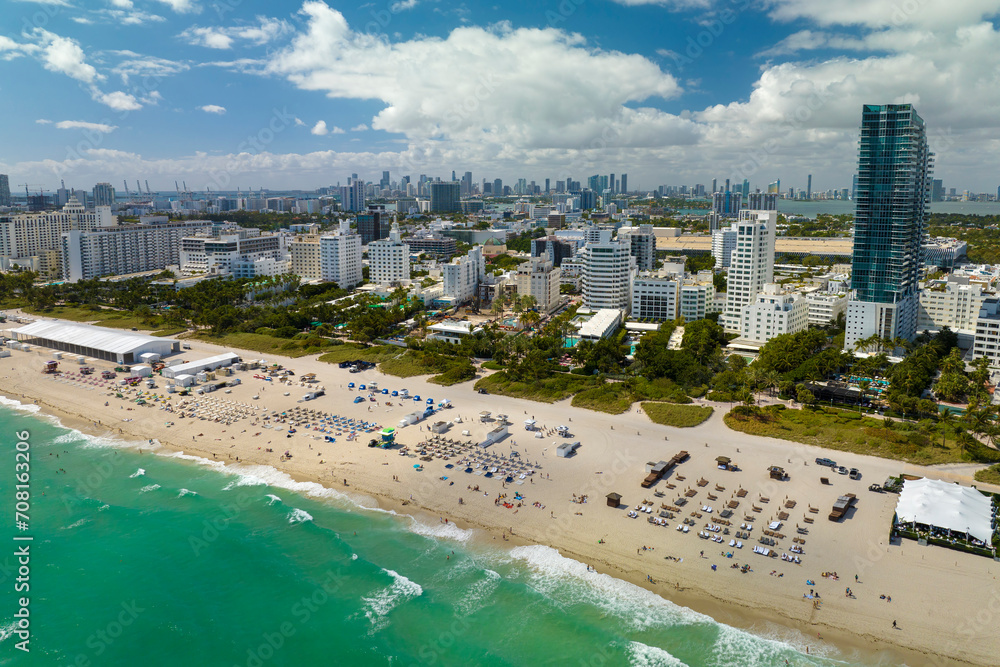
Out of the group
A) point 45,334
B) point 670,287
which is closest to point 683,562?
point 670,287

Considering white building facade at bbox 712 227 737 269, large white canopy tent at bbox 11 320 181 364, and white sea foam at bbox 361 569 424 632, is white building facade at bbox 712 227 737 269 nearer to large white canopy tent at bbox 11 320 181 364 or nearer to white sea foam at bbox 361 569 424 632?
large white canopy tent at bbox 11 320 181 364

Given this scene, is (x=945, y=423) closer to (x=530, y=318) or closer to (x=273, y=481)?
(x=530, y=318)

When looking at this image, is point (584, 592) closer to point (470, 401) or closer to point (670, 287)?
point (470, 401)

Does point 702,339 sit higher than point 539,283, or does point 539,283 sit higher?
point 539,283

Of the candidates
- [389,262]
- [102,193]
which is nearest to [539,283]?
[389,262]

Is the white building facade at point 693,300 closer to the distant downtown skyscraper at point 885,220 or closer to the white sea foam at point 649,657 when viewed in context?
the distant downtown skyscraper at point 885,220
